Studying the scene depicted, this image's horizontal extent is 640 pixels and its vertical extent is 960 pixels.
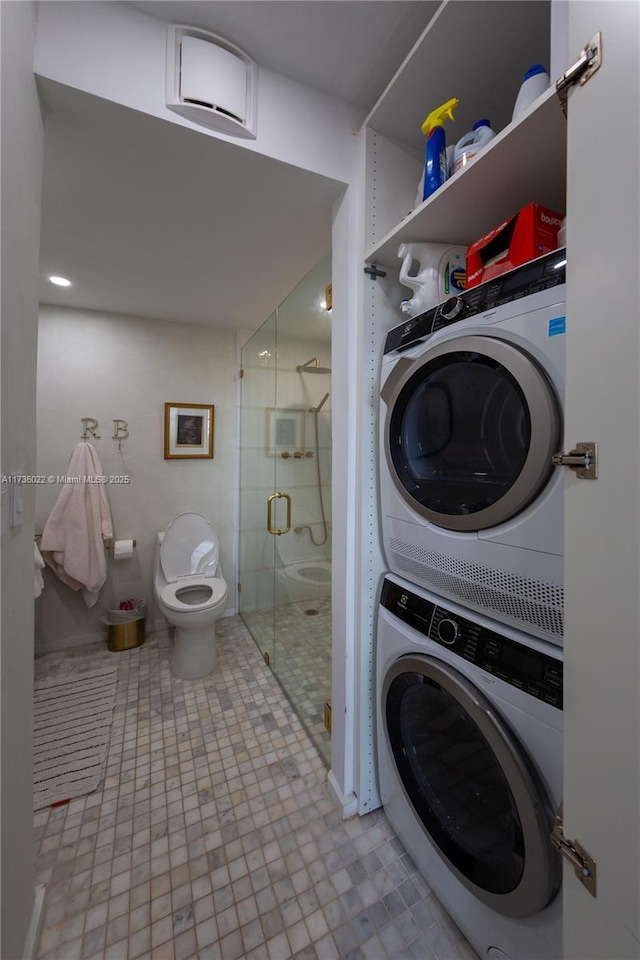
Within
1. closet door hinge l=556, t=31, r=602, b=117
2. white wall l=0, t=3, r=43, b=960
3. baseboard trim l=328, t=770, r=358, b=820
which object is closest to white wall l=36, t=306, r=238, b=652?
white wall l=0, t=3, r=43, b=960

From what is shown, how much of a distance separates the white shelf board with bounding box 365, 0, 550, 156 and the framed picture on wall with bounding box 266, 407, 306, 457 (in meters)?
1.16

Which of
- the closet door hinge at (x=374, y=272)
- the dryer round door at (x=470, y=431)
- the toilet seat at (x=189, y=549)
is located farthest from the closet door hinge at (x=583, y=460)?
the toilet seat at (x=189, y=549)

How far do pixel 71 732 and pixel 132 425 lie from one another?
1809mm

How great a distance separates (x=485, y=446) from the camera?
833mm

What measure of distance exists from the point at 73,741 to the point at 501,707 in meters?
1.89

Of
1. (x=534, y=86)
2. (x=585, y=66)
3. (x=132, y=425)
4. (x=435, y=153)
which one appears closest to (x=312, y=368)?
(x=435, y=153)

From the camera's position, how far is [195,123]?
104 cm

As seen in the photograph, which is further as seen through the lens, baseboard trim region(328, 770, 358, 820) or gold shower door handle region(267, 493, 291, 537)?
gold shower door handle region(267, 493, 291, 537)

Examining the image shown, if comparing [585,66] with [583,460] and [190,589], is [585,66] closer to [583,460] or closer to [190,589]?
[583,460]

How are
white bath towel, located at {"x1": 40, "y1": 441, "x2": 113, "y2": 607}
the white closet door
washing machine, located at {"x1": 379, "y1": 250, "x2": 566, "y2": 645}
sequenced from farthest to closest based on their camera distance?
1. white bath towel, located at {"x1": 40, "y1": 441, "x2": 113, "y2": 607}
2. washing machine, located at {"x1": 379, "y1": 250, "x2": 566, "y2": 645}
3. the white closet door

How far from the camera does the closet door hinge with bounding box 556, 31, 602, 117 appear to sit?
19.5 inches

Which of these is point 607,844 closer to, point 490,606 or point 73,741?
point 490,606

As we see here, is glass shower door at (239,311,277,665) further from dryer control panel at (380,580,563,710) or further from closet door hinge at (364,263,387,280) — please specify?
dryer control panel at (380,580,563,710)

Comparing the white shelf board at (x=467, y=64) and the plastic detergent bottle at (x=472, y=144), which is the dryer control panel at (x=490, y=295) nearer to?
the plastic detergent bottle at (x=472, y=144)
